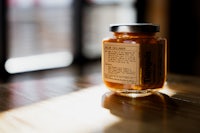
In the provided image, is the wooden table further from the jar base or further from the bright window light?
the bright window light

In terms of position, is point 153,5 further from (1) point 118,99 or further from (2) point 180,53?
(1) point 118,99

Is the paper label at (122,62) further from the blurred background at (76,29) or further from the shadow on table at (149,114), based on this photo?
the blurred background at (76,29)

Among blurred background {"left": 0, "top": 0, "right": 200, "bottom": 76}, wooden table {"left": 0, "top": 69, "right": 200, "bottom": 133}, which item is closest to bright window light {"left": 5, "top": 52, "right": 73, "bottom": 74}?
blurred background {"left": 0, "top": 0, "right": 200, "bottom": 76}

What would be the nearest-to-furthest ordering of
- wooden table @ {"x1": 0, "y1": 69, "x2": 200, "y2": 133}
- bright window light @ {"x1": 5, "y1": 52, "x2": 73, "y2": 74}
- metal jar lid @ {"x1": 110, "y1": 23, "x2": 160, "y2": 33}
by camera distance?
1. wooden table @ {"x1": 0, "y1": 69, "x2": 200, "y2": 133}
2. metal jar lid @ {"x1": 110, "y1": 23, "x2": 160, "y2": 33}
3. bright window light @ {"x1": 5, "y1": 52, "x2": 73, "y2": 74}

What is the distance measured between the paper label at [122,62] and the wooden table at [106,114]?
1.9 inches

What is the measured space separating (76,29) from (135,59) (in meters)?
2.23

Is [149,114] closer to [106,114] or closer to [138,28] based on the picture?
[106,114]

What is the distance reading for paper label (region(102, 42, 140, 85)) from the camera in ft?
2.32

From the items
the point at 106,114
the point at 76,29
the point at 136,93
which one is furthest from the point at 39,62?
the point at 106,114

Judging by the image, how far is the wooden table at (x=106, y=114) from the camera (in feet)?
1.74

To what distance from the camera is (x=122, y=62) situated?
28.3 inches

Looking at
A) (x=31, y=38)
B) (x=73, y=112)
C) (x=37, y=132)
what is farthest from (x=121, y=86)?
(x=31, y=38)

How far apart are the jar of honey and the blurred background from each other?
1784mm

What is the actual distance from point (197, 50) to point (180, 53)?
17 centimetres
